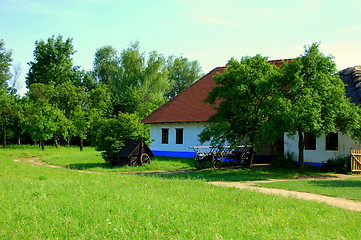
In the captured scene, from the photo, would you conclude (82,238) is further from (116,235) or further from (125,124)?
(125,124)

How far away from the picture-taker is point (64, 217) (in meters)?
7.27

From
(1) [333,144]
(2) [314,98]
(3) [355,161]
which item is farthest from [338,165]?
(2) [314,98]

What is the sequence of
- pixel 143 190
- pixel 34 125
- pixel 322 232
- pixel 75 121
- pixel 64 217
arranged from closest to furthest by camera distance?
pixel 322 232, pixel 64 217, pixel 143 190, pixel 34 125, pixel 75 121

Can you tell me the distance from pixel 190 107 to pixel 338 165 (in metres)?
12.6

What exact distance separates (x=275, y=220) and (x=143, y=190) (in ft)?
14.9

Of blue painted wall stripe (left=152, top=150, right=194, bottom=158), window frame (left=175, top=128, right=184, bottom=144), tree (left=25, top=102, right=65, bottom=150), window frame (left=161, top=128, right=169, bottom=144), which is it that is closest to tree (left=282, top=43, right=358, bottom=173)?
blue painted wall stripe (left=152, top=150, right=194, bottom=158)

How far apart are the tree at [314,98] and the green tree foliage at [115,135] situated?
9446 millimetres

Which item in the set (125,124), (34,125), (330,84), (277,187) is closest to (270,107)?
(330,84)

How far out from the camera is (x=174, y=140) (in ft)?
95.0

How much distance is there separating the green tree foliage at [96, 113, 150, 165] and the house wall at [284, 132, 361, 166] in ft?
31.4

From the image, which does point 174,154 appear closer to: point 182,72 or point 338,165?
point 338,165

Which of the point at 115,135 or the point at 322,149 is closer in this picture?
the point at 322,149

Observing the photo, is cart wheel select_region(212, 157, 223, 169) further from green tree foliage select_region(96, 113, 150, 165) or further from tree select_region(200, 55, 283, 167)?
green tree foliage select_region(96, 113, 150, 165)

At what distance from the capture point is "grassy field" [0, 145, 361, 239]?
6.43m
